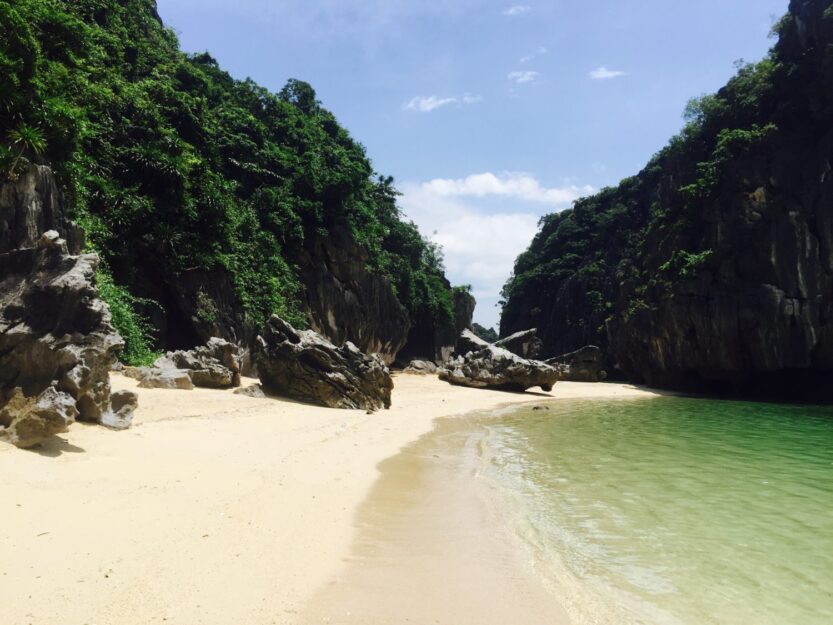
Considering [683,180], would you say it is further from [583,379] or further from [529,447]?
[529,447]

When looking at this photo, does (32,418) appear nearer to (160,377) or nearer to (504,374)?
(160,377)

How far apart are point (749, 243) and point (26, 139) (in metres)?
31.4

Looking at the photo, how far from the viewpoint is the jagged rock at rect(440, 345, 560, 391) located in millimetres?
27156

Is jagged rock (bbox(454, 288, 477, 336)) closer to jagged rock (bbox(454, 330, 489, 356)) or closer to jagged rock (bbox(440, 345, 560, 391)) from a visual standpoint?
jagged rock (bbox(454, 330, 489, 356))

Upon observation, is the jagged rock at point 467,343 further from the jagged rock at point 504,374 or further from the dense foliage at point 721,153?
the jagged rock at point 504,374

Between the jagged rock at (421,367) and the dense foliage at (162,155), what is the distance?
816 cm

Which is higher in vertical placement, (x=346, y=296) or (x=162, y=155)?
(x=162, y=155)

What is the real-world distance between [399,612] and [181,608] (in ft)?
4.61

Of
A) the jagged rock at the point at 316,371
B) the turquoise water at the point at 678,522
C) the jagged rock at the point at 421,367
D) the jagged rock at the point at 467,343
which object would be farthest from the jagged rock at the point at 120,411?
the jagged rock at the point at 467,343

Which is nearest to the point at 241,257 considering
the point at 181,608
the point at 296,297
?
the point at 296,297

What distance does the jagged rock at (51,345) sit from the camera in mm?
5910

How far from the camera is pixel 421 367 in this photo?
128 feet

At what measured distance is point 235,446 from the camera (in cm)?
803

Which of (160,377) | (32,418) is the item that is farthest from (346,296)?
(32,418)
